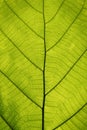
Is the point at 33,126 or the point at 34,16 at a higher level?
the point at 34,16

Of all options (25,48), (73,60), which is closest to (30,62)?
(25,48)

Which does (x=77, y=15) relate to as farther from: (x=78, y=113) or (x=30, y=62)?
(x=78, y=113)

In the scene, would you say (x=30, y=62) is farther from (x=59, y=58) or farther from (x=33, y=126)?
(x=33, y=126)

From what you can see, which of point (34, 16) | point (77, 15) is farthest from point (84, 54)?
point (34, 16)

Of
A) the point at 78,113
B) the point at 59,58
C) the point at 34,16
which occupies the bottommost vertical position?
the point at 78,113

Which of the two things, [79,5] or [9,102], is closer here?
[9,102]

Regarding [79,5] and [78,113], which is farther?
[79,5]
